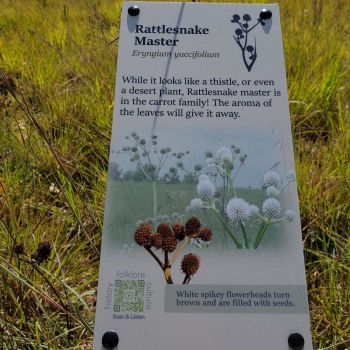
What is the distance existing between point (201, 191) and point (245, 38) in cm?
47

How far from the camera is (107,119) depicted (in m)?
1.68

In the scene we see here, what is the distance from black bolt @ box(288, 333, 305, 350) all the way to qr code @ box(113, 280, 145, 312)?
341 mm

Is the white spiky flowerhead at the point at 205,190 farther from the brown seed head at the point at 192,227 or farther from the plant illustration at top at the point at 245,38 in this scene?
the plant illustration at top at the point at 245,38

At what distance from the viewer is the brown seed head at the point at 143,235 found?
0.86 metres

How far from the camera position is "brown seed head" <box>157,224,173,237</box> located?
870mm

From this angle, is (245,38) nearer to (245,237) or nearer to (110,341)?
(245,237)

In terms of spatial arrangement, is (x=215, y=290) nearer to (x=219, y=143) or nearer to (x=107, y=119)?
(x=219, y=143)

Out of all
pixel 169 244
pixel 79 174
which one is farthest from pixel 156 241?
pixel 79 174

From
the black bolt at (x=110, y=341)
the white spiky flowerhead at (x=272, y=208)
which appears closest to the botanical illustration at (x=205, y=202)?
the white spiky flowerhead at (x=272, y=208)

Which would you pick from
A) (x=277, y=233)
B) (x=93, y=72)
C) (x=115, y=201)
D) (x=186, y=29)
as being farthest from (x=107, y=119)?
(x=277, y=233)

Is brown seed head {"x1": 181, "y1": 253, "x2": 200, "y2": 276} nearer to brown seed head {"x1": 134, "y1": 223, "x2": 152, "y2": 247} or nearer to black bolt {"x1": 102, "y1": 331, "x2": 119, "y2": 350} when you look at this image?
brown seed head {"x1": 134, "y1": 223, "x2": 152, "y2": 247}

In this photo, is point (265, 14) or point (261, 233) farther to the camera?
point (265, 14)

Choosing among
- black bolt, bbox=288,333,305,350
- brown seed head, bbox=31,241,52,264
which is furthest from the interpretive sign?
brown seed head, bbox=31,241,52,264

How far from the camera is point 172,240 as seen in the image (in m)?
0.87
